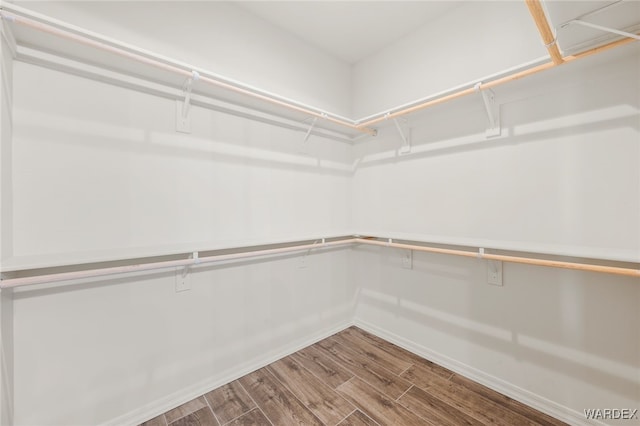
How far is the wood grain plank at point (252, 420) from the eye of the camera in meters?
1.39

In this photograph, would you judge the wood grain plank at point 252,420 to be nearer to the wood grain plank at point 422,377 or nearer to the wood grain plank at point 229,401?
the wood grain plank at point 229,401

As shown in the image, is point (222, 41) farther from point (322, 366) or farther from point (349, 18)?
point (322, 366)

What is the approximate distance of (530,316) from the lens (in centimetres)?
152

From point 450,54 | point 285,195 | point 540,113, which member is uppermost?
point 450,54

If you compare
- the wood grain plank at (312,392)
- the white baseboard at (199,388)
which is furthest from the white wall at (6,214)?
the wood grain plank at (312,392)

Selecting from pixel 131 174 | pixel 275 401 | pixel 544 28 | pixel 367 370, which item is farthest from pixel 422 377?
pixel 131 174

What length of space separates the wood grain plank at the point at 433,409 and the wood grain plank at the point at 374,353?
0.24m

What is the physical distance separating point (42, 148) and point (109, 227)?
1.48 ft

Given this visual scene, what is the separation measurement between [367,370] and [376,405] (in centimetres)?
32

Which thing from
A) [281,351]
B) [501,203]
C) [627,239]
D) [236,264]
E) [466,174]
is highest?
[466,174]

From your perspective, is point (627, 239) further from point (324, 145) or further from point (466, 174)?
point (324, 145)

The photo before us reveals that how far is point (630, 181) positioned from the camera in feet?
4.05

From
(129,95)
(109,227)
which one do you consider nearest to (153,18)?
(129,95)

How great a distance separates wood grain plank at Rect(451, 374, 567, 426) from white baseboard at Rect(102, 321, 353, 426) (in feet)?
3.71
